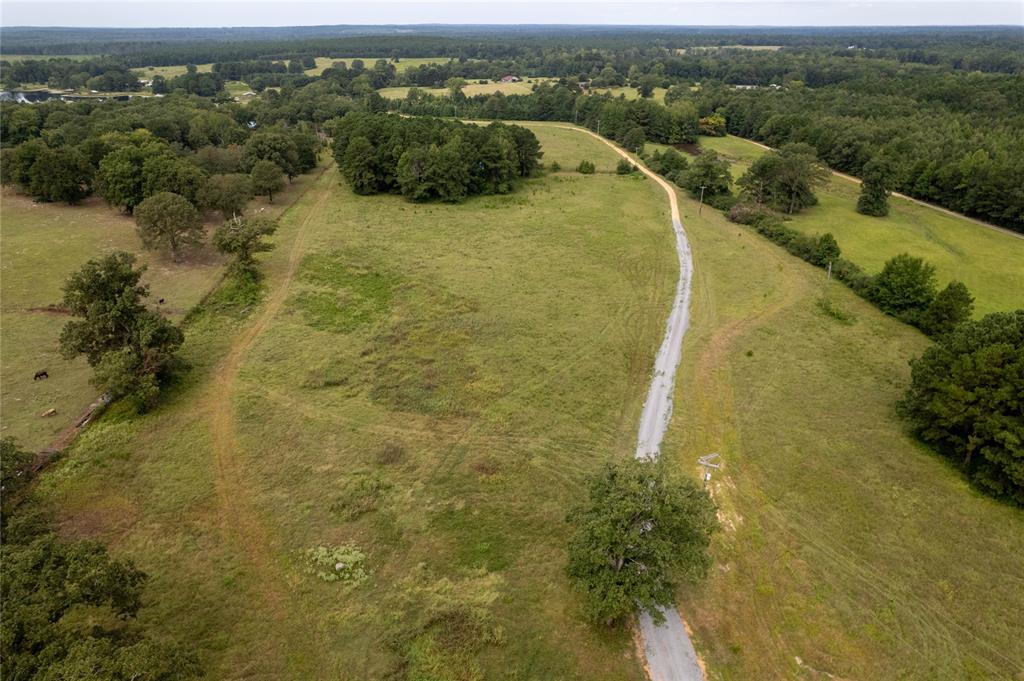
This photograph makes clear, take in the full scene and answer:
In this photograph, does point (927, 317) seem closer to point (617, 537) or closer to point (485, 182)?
point (617, 537)

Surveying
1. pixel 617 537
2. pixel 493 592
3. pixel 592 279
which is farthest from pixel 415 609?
pixel 592 279

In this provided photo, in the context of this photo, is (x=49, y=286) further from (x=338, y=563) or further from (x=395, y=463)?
(x=338, y=563)

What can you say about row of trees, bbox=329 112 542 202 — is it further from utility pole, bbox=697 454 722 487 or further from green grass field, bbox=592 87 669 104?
green grass field, bbox=592 87 669 104

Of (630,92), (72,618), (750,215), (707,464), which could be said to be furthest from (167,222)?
(630,92)

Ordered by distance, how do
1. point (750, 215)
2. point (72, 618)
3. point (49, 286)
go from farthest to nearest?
point (750, 215), point (49, 286), point (72, 618)

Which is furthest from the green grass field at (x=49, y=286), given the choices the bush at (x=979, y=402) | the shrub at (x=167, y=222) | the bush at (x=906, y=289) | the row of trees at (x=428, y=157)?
the bush at (x=906, y=289)

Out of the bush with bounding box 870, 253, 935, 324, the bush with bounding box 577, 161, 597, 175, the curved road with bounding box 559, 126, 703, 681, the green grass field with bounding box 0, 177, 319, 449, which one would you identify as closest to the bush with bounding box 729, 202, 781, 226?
the curved road with bounding box 559, 126, 703, 681
